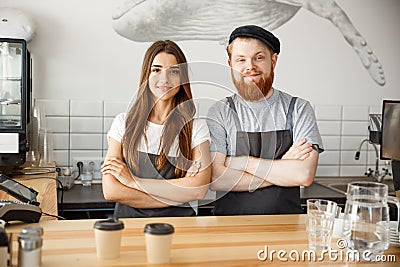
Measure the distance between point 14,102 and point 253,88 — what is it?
1.47 metres

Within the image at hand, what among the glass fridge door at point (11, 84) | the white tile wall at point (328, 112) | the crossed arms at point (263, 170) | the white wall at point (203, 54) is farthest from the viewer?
the white tile wall at point (328, 112)

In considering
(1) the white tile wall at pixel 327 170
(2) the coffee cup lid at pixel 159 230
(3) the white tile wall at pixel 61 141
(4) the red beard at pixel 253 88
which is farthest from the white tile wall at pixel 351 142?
(2) the coffee cup lid at pixel 159 230

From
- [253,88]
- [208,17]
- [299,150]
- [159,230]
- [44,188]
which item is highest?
[208,17]

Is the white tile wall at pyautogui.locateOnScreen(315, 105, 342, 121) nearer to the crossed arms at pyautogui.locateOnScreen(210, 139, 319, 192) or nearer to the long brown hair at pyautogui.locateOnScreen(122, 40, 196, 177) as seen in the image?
the crossed arms at pyautogui.locateOnScreen(210, 139, 319, 192)

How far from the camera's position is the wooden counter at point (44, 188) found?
2311 mm

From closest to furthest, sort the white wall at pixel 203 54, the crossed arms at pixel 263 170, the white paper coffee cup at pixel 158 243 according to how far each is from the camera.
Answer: the white paper coffee cup at pixel 158 243 < the crossed arms at pixel 263 170 < the white wall at pixel 203 54

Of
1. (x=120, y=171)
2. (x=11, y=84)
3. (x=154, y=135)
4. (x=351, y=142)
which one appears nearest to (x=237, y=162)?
(x=154, y=135)

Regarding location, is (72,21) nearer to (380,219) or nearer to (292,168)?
(292,168)

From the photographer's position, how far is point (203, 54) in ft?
11.6

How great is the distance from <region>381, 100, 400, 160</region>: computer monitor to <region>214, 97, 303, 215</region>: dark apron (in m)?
1.00

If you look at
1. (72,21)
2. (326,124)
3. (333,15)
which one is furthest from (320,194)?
(72,21)

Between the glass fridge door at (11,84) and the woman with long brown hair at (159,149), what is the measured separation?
3.85 feet

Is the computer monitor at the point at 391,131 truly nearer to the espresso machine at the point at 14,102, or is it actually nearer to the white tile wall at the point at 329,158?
the white tile wall at the point at 329,158

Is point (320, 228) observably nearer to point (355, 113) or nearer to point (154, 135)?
point (154, 135)
